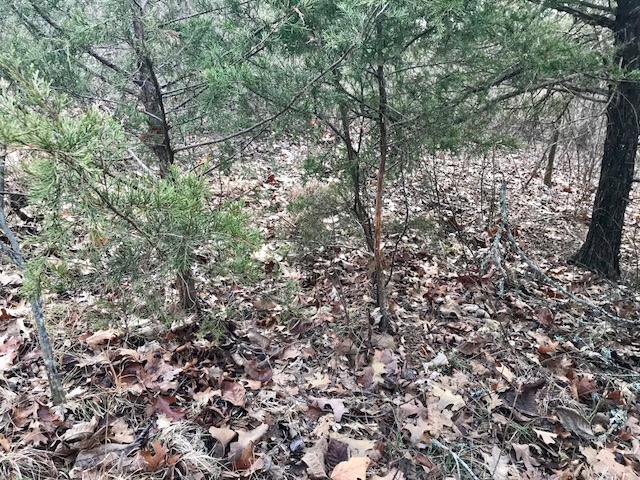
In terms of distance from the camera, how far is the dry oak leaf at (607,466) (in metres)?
2.74

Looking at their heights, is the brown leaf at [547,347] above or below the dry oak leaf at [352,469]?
below

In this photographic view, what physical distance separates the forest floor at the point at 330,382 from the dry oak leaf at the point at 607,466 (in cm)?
1

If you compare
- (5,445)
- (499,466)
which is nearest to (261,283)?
(5,445)

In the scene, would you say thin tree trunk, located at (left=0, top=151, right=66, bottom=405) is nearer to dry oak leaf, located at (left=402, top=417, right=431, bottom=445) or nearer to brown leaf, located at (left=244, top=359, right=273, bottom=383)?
brown leaf, located at (left=244, top=359, right=273, bottom=383)

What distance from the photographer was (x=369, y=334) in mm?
3971

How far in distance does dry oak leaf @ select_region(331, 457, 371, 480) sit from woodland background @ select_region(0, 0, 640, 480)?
0.06ft

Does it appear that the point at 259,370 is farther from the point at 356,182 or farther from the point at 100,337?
the point at 356,182

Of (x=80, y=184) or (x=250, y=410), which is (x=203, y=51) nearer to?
(x=80, y=184)

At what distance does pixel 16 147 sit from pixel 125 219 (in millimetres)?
639

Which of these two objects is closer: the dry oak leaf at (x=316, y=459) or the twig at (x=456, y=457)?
the dry oak leaf at (x=316, y=459)

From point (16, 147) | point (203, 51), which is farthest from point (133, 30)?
point (16, 147)

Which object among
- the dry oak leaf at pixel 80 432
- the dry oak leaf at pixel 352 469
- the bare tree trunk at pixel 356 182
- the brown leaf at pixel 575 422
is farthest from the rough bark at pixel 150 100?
the brown leaf at pixel 575 422

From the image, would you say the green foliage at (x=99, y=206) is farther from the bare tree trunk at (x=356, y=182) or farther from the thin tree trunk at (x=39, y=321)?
the bare tree trunk at (x=356, y=182)

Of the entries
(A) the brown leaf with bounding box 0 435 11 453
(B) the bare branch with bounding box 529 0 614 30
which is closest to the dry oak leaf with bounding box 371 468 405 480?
(A) the brown leaf with bounding box 0 435 11 453
